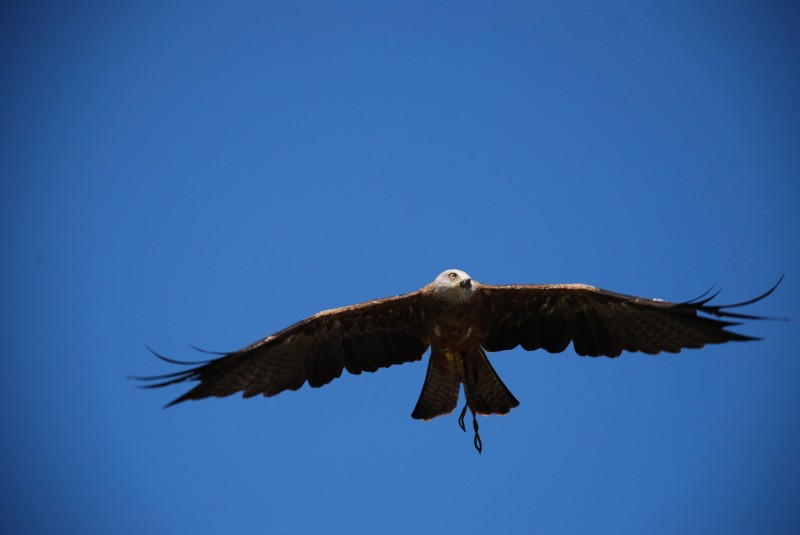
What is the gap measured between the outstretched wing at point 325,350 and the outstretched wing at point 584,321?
1.08 metres

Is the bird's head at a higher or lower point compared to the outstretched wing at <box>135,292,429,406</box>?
higher

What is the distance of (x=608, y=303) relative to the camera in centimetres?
947

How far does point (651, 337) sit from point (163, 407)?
5777mm

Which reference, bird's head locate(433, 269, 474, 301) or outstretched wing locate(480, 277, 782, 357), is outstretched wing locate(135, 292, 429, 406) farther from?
outstretched wing locate(480, 277, 782, 357)

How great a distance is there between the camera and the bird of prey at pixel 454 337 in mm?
9141

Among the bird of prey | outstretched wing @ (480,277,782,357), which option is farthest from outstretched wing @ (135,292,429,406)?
outstretched wing @ (480,277,782,357)

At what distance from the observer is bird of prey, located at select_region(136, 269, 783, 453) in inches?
360

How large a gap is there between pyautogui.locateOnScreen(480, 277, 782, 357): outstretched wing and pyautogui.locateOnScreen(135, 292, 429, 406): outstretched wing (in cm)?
108

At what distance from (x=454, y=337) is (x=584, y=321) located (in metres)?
1.72

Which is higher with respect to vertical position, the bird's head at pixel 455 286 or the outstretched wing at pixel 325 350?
the bird's head at pixel 455 286

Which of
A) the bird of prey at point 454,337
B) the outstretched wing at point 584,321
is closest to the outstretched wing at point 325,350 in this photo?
the bird of prey at point 454,337

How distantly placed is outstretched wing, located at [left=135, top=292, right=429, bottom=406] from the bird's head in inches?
18.6

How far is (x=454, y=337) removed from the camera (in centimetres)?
949

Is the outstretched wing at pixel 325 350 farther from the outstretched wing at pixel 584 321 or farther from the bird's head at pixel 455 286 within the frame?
the outstretched wing at pixel 584 321
